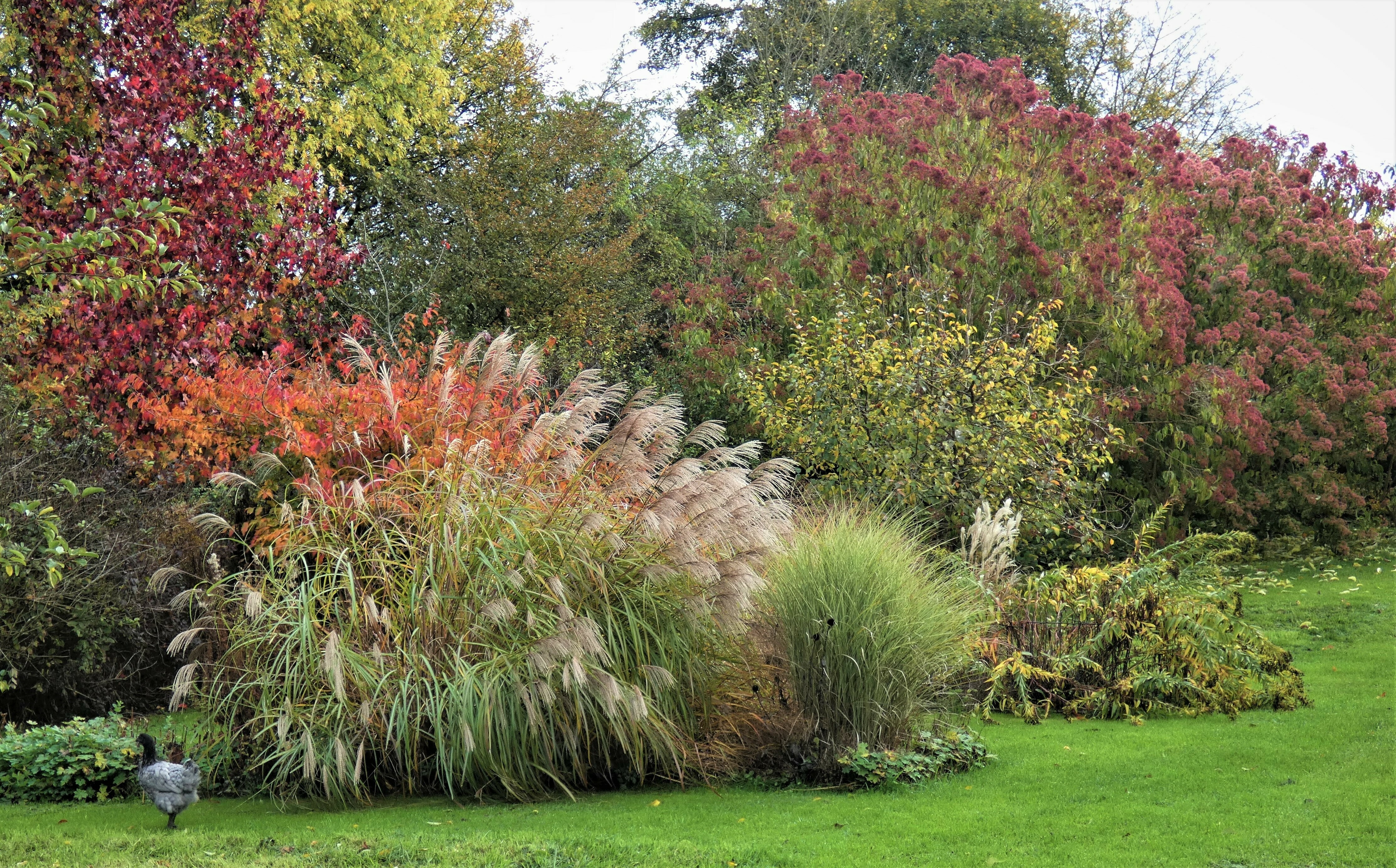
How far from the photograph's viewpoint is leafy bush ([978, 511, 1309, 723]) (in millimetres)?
7223

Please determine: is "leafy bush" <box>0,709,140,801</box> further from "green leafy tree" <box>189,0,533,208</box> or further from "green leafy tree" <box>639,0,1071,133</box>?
"green leafy tree" <box>639,0,1071,133</box>

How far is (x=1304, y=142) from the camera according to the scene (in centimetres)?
1523

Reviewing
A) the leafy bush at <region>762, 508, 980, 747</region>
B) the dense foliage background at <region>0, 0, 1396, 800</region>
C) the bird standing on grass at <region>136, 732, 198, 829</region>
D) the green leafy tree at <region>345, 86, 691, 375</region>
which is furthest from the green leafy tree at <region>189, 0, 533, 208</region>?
the leafy bush at <region>762, 508, 980, 747</region>

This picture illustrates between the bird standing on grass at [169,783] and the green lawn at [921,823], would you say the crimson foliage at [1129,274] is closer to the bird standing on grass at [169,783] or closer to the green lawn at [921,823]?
the green lawn at [921,823]

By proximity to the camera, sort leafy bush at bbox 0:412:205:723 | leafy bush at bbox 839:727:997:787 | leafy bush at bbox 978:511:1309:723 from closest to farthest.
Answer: leafy bush at bbox 839:727:997:787
leafy bush at bbox 0:412:205:723
leafy bush at bbox 978:511:1309:723

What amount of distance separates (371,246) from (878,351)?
889 centimetres

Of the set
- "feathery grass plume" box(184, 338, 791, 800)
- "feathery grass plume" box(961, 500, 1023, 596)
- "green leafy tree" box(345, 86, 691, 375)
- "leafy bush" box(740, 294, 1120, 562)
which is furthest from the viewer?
"green leafy tree" box(345, 86, 691, 375)

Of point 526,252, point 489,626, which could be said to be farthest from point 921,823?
point 526,252

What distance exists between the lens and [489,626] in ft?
19.0

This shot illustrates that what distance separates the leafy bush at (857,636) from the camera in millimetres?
5891

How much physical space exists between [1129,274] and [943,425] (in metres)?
4.11

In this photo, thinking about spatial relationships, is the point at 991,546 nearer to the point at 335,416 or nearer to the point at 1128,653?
the point at 1128,653

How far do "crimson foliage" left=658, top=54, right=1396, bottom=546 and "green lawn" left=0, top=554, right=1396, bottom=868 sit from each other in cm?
614

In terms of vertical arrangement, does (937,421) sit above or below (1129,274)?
below
